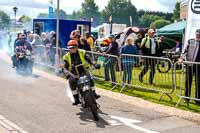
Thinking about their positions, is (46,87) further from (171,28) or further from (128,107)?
(171,28)

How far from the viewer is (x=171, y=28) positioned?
3142cm

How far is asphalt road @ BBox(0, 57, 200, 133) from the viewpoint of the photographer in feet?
29.0

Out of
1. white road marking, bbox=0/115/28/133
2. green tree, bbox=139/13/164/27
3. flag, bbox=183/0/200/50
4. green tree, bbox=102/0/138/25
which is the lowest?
white road marking, bbox=0/115/28/133

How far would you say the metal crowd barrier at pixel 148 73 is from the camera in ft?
40.1

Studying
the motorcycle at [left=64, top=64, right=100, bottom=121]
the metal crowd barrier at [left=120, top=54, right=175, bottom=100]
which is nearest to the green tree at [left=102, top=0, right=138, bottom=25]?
the metal crowd barrier at [left=120, top=54, right=175, bottom=100]

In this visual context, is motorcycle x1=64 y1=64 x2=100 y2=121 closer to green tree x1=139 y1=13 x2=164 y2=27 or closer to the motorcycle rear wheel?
the motorcycle rear wheel

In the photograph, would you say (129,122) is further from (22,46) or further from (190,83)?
(22,46)

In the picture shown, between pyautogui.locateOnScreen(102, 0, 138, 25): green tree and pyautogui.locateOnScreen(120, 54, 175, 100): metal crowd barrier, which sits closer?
pyautogui.locateOnScreen(120, 54, 175, 100): metal crowd barrier

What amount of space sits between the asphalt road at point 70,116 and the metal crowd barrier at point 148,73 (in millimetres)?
1290

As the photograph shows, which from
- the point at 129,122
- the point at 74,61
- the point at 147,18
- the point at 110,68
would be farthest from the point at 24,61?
the point at 147,18

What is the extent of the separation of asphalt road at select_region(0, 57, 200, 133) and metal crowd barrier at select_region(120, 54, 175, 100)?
1290mm

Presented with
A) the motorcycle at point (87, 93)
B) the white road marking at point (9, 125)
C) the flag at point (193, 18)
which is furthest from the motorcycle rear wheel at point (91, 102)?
the flag at point (193, 18)

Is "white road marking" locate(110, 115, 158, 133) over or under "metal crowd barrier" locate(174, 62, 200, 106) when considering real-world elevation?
under

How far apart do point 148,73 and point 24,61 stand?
21.8 ft
